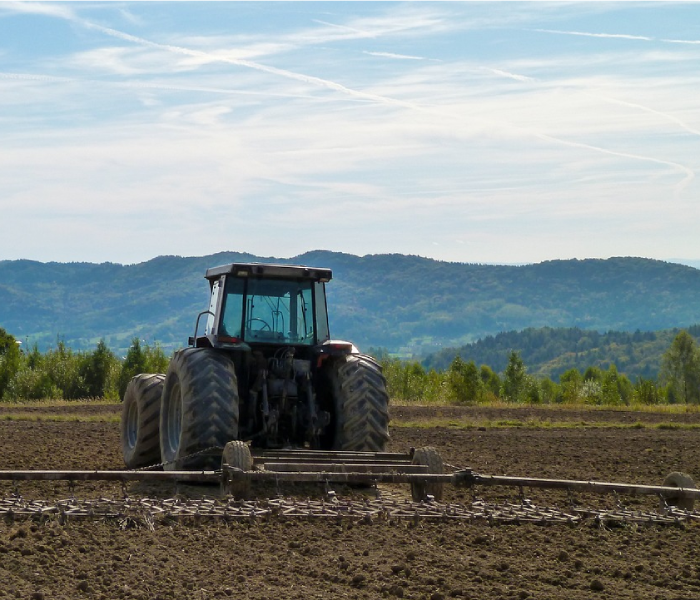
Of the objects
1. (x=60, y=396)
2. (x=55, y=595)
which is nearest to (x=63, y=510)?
(x=55, y=595)

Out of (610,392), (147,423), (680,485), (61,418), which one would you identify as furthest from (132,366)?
(680,485)

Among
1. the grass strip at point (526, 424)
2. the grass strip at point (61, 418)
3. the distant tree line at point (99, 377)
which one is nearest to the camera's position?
the grass strip at point (61, 418)

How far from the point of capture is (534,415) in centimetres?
3136

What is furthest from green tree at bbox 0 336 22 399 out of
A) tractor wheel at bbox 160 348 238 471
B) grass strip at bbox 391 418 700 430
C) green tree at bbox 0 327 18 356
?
tractor wheel at bbox 160 348 238 471

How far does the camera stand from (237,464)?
10.1 metres

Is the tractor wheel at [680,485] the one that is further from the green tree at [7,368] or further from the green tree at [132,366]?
the green tree at [7,368]

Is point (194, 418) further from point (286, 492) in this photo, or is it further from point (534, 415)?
point (534, 415)

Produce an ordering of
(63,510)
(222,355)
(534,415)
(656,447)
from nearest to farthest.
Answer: (63,510) → (222,355) → (656,447) → (534,415)

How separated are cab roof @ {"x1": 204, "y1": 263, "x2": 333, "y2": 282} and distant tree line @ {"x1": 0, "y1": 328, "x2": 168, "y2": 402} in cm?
2936

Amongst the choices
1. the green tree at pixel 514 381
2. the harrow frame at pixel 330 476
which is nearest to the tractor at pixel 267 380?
the harrow frame at pixel 330 476

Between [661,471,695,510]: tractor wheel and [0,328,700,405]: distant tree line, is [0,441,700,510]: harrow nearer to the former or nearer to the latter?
[661,471,695,510]: tractor wheel

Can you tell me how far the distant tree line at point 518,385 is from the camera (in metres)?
49.1

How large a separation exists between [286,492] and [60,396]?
34.4 metres

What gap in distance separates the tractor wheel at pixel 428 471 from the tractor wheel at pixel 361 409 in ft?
3.71
